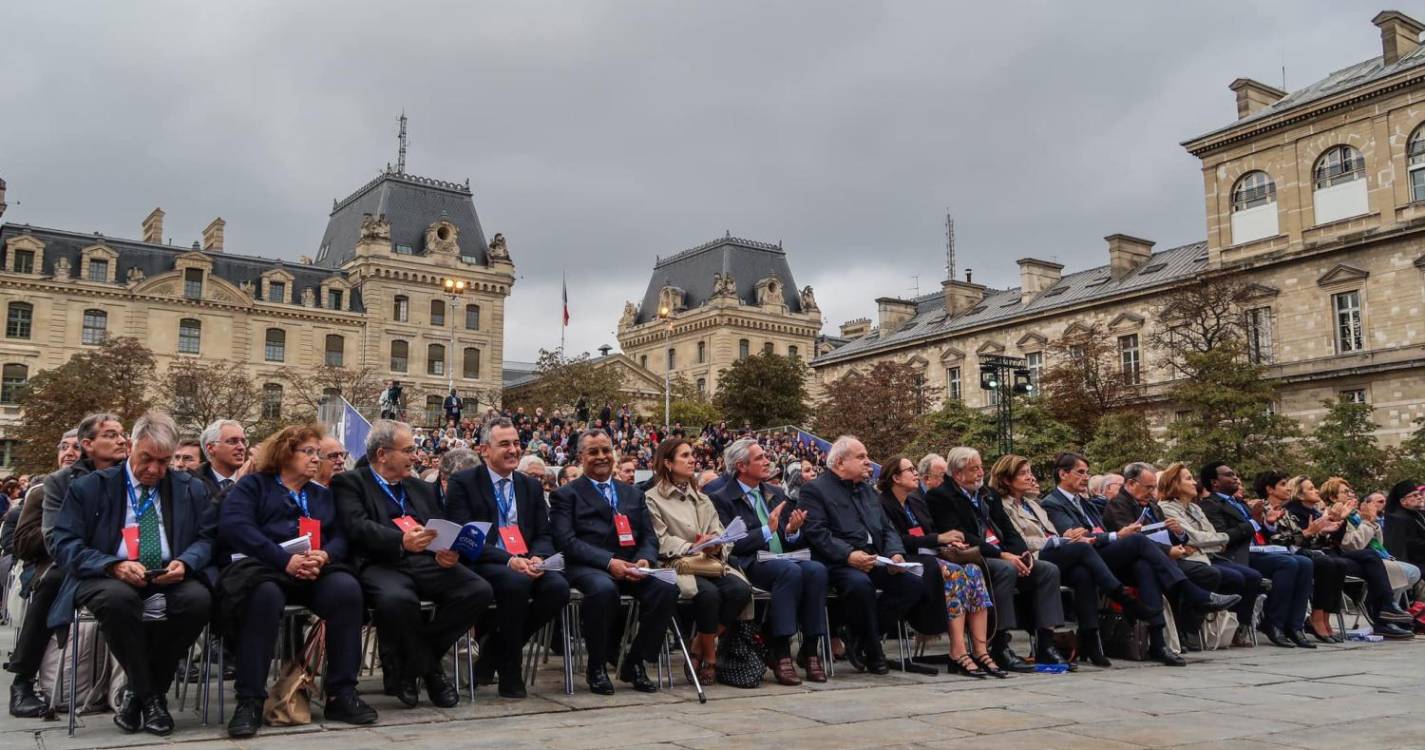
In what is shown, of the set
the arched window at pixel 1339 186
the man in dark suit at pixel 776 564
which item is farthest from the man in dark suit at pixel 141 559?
the arched window at pixel 1339 186

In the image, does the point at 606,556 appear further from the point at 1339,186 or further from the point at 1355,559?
the point at 1339,186

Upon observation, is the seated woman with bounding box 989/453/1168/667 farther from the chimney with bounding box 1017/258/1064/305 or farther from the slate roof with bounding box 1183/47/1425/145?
the chimney with bounding box 1017/258/1064/305

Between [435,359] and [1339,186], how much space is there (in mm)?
52556

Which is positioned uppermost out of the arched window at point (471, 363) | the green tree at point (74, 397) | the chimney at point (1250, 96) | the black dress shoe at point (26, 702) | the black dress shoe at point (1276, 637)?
the chimney at point (1250, 96)

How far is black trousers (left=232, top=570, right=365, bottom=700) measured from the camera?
5953mm

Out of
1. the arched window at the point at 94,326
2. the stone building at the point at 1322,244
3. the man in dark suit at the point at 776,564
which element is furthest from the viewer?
the arched window at the point at 94,326

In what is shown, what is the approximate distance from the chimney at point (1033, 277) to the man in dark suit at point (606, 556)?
165ft

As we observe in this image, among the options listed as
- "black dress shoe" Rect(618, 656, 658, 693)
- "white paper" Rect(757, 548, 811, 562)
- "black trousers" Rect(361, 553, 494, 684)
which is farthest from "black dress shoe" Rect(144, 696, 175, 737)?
"white paper" Rect(757, 548, 811, 562)

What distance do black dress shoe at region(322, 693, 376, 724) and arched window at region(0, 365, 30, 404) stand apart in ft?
200

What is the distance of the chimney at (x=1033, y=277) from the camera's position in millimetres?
55188

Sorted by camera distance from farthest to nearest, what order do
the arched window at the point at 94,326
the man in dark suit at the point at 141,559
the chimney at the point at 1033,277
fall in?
the arched window at the point at 94,326 → the chimney at the point at 1033,277 → the man in dark suit at the point at 141,559

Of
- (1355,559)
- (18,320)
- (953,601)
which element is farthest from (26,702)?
(18,320)

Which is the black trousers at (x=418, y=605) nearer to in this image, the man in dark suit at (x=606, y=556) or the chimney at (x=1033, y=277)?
the man in dark suit at (x=606, y=556)

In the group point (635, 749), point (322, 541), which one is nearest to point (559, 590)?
point (322, 541)
